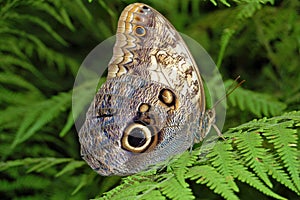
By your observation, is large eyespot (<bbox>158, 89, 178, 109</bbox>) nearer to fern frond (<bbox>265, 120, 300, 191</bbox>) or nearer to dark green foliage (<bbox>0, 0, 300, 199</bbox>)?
dark green foliage (<bbox>0, 0, 300, 199</bbox>)

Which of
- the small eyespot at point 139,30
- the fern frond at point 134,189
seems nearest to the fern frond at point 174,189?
the fern frond at point 134,189

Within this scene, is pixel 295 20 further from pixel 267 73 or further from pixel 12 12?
pixel 12 12

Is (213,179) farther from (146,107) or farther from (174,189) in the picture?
(146,107)

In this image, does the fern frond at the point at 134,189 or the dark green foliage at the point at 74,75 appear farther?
the dark green foliage at the point at 74,75

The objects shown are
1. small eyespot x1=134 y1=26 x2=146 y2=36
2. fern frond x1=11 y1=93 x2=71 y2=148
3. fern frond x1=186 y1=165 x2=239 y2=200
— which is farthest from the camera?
fern frond x1=11 y1=93 x2=71 y2=148

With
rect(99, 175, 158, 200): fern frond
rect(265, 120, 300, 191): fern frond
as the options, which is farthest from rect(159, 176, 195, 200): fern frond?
rect(265, 120, 300, 191): fern frond

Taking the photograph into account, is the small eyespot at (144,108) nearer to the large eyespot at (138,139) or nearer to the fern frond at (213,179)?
the large eyespot at (138,139)

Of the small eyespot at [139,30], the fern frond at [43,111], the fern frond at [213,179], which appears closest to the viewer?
the fern frond at [213,179]
